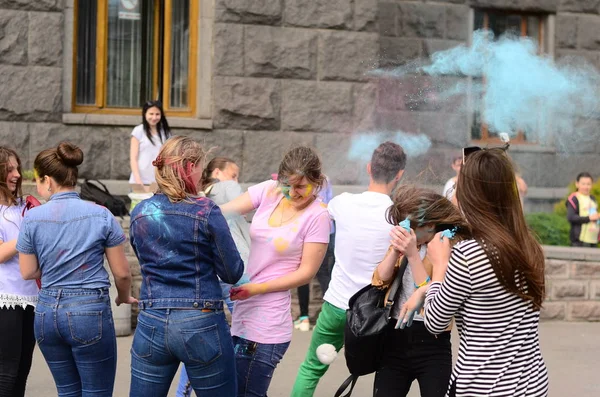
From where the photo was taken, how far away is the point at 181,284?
430 centimetres

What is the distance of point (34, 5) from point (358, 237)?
6039 millimetres

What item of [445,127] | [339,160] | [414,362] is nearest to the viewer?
[414,362]

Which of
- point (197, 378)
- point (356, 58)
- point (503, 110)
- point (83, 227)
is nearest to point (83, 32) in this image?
point (356, 58)

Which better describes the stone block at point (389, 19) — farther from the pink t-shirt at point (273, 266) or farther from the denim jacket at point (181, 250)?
the denim jacket at point (181, 250)

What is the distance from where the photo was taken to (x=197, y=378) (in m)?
4.35

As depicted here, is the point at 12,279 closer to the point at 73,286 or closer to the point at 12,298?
the point at 12,298

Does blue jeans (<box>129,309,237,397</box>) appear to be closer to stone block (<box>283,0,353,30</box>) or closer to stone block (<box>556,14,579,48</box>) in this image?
stone block (<box>283,0,353,30</box>)

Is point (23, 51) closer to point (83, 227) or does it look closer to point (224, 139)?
point (224, 139)

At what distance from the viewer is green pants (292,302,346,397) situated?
560 cm

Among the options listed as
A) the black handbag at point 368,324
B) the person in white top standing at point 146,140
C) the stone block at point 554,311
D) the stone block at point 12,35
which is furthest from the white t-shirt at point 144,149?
the black handbag at point 368,324

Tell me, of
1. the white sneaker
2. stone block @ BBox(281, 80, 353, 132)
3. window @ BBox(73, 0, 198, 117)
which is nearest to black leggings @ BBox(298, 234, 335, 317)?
the white sneaker

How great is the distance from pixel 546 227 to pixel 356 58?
116 inches

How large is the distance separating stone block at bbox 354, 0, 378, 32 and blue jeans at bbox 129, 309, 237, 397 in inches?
288

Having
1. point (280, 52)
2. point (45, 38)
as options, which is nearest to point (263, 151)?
point (280, 52)
